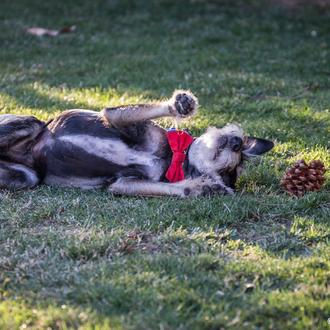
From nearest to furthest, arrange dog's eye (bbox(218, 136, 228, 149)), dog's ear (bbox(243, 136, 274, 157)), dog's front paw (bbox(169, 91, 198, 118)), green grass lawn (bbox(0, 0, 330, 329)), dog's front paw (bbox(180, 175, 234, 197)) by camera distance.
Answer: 1. green grass lawn (bbox(0, 0, 330, 329))
2. dog's front paw (bbox(169, 91, 198, 118))
3. dog's front paw (bbox(180, 175, 234, 197))
4. dog's eye (bbox(218, 136, 228, 149))
5. dog's ear (bbox(243, 136, 274, 157))

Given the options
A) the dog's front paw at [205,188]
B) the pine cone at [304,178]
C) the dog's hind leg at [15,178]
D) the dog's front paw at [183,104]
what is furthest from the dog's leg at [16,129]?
the pine cone at [304,178]

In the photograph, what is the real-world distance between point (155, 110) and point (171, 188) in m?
0.64

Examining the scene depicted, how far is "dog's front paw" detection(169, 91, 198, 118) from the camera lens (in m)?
5.42

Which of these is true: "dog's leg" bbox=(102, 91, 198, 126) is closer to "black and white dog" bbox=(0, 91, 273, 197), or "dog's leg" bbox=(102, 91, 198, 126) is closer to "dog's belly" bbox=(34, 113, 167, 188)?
"black and white dog" bbox=(0, 91, 273, 197)

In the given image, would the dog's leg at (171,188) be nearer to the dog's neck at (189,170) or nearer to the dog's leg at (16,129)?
the dog's neck at (189,170)

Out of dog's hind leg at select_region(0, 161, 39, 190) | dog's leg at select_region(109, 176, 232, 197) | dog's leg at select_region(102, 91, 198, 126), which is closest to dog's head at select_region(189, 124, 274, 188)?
dog's leg at select_region(109, 176, 232, 197)

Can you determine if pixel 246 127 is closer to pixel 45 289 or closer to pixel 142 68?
pixel 142 68

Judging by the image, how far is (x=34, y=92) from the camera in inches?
336

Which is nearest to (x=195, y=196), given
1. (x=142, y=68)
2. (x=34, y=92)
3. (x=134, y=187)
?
(x=134, y=187)

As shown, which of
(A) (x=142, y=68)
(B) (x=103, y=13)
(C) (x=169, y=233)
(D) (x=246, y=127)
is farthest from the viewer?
(B) (x=103, y=13)

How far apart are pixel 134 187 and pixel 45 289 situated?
1755 mm

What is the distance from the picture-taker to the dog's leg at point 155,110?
5.43m

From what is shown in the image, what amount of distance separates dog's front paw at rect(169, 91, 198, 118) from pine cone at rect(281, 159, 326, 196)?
0.98 metres

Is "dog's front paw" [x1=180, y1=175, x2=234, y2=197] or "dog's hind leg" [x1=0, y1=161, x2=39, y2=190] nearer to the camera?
"dog's front paw" [x1=180, y1=175, x2=234, y2=197]
